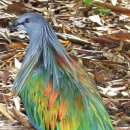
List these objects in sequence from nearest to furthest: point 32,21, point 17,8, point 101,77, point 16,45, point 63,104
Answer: point 63,104
point 32,21
point 101,77
point 16,45
point 17,8

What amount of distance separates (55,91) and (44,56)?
9.9 inches

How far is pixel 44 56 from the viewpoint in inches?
154

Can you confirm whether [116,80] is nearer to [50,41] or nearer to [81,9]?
[50,41]

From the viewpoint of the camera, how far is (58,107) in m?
3.78

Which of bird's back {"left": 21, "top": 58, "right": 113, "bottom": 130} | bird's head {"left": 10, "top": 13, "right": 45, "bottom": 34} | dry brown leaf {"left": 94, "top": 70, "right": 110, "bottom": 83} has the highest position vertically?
bird's head {"left": 10, "top": 13, "right": 45, "bottom": 34}

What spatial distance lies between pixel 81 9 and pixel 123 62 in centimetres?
126

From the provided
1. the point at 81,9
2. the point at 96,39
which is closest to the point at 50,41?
the point at 96,39

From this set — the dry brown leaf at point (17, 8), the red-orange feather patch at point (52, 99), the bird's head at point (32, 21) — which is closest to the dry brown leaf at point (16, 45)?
the dry brown leaf at point (17, 8)

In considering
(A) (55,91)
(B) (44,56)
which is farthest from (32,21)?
(A) (55,91)

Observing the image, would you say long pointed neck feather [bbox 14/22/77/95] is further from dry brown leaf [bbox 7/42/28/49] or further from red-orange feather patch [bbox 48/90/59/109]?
dry brown leaf [bbox 7/42/28/49]

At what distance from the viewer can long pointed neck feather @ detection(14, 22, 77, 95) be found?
12.8ft

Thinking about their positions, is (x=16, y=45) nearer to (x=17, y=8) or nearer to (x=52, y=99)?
(x=17, y=8)

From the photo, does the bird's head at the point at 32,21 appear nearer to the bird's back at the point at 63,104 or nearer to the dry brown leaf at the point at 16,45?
the bird's back at the point at 63,104

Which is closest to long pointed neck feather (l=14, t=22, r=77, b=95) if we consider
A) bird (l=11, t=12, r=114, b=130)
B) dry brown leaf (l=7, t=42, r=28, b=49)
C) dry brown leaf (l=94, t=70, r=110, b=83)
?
bird (l=11, t=12, r=114, b=130)
